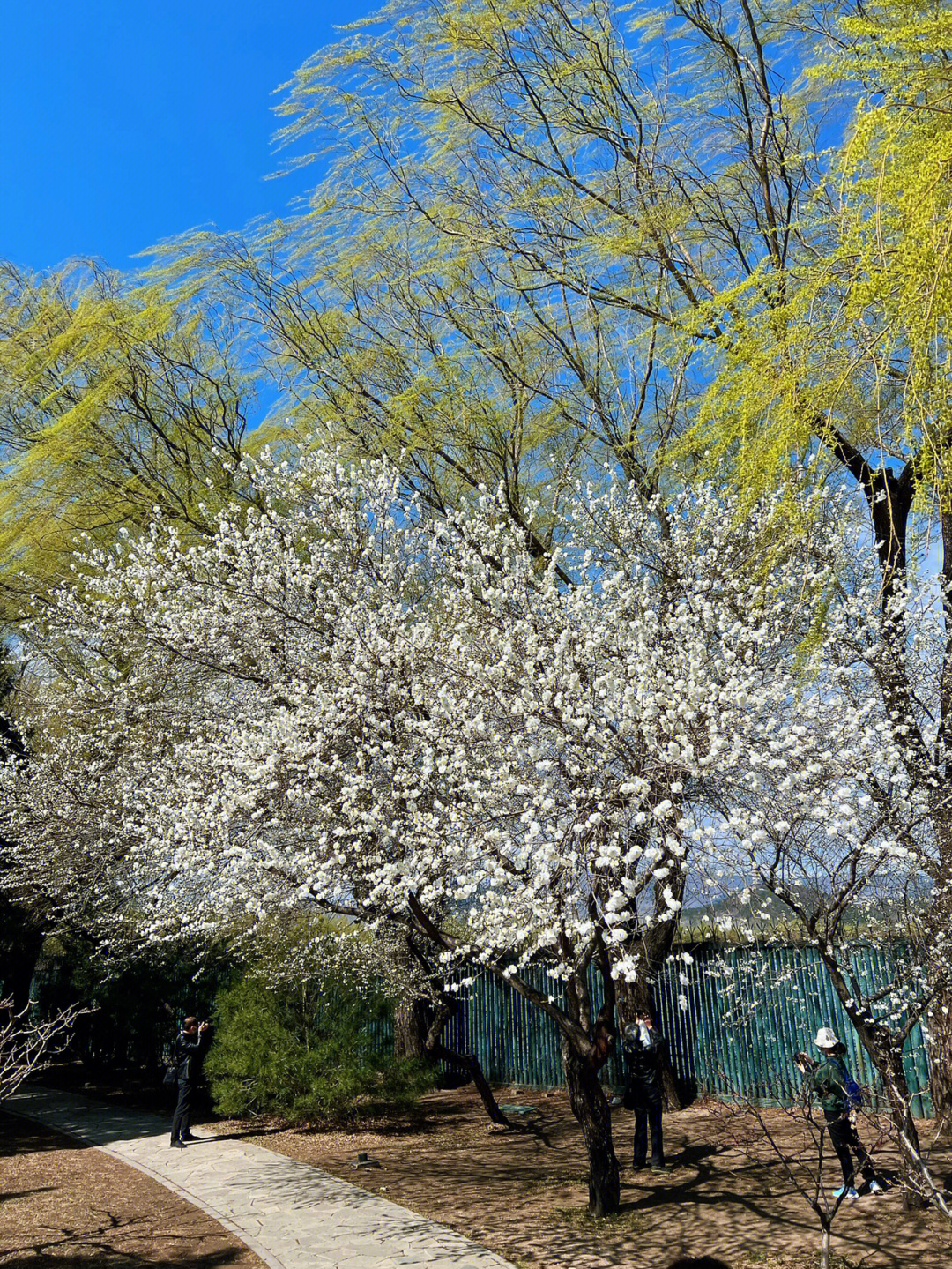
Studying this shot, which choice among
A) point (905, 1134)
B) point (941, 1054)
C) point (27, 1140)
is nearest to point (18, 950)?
point (27, 1140)

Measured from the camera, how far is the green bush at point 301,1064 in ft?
33.4

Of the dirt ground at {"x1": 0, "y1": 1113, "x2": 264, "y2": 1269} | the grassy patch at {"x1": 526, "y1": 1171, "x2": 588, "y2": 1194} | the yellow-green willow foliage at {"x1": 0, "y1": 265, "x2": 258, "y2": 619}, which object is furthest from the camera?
the yellow-green willow foliage at {"x1": 0, "y1": 265, "x2": 258, "y2": 619}

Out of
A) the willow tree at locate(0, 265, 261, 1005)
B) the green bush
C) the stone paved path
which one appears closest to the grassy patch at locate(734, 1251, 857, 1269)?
the stone paved path

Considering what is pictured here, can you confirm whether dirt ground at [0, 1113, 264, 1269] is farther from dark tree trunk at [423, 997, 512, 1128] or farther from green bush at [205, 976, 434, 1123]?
dark tree trunk at [423, 997, 512, 1128]

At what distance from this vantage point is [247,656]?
9125mm

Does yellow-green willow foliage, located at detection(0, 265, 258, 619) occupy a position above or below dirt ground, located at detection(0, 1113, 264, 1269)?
above

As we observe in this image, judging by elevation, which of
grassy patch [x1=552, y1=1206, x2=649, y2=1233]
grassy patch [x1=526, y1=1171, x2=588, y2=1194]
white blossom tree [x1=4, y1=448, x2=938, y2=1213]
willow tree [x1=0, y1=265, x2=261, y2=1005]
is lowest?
grassy patch [x1=552, y1=1206, x2=649, y2=1233]

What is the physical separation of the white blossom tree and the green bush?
4.71 feet

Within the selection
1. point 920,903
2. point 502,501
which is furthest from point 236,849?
point 920,903

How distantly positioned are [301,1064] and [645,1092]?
4.43 m

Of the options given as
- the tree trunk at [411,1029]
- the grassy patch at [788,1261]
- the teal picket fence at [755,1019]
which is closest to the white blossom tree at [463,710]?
the grassy patch at [788,1261]

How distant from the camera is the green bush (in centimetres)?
1017

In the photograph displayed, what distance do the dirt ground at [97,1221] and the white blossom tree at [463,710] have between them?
82.0 inches

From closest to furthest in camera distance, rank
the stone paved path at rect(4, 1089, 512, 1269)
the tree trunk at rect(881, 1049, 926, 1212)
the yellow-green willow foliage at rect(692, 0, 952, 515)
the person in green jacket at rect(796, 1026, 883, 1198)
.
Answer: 1. the yellow-green willow foliage at rect(692, 0, 952, 515)
2. the tree trunk at rect(881, 1049, 926, 1212)
3. the stone paved path at rect(4, 1089, 512, 1269)
4. the person in green jacket at rect(796, 1026, 883, 1198)
